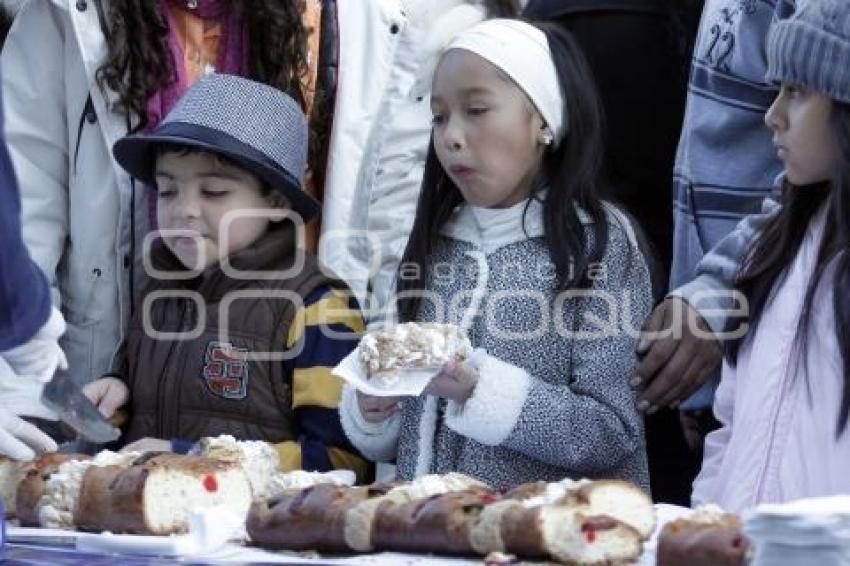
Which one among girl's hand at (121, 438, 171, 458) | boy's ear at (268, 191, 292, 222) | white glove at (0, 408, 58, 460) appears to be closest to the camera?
white glove at (0, 408, 58, 460)

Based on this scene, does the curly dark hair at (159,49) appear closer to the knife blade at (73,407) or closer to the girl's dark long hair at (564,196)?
the girl's dark long hair at (564,196)

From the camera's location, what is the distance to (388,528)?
3244 mm

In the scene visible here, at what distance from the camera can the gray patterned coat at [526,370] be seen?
4.15 metres

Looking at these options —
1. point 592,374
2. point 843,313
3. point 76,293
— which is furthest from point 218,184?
point 843,313

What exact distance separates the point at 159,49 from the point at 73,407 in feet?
4.04

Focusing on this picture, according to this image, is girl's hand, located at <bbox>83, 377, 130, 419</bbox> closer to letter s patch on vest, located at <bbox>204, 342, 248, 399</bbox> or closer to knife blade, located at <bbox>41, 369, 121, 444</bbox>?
letter s patch on vest, located at <bbox>204, 342, 248, 399</bbox>

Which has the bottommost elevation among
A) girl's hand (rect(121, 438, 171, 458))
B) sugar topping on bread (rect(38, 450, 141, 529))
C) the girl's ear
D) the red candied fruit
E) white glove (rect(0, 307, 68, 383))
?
girl's hand (rect(121, 438, 171, 458))

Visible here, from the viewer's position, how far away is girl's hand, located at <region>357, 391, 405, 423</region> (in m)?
4.10

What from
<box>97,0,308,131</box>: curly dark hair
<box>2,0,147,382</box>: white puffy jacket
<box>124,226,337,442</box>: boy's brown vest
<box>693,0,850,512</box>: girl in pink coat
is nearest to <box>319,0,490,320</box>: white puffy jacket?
<box>97,0,308,131</box>: curly dark hair

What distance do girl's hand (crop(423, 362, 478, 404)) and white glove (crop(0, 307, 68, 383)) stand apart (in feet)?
2.53

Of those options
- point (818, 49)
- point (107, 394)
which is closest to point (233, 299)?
point (107, 394)

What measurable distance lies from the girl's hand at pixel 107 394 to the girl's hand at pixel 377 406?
0.67 metres

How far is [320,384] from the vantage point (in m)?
4.52

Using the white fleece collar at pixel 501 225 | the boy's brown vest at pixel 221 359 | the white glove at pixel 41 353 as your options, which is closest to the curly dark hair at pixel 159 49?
the boy's brown vest at pixel 221 359
